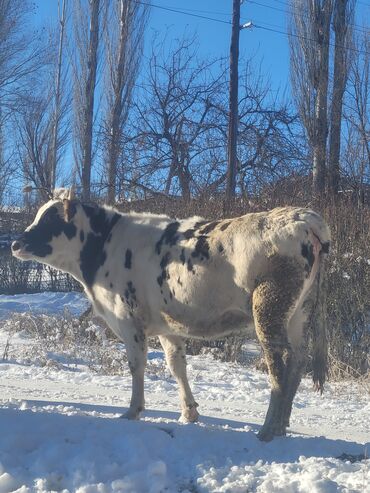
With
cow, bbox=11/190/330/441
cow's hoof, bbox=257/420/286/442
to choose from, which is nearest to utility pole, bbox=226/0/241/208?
cow, bbox=11/190/330/441

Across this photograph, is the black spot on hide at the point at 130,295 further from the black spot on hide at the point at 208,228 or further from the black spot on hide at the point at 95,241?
the black spot on hide at the point at 208,228

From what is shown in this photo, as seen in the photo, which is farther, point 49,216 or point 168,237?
point 49,216

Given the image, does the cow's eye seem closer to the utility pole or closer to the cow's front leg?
the cow's front leg

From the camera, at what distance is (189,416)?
5.97 meters

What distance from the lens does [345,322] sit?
10477 millimetres

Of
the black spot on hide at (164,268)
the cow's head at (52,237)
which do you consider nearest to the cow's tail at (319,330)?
the black spot on hide at (164,268)

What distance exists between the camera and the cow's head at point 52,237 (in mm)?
6832

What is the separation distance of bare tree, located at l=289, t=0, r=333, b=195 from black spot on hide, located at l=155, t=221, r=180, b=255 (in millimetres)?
12385

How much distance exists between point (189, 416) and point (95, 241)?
200 cm

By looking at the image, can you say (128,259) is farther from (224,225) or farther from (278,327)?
(278,327)

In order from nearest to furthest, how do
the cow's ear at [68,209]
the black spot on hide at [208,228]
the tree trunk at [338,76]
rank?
the black spot on hide at [208,228] → the cow's ear at [68,209] → the tree trunk at [338,76]

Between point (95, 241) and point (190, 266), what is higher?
point (95, 241)

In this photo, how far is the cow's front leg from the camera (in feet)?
19.3

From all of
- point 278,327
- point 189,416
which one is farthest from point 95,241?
point 278,327
